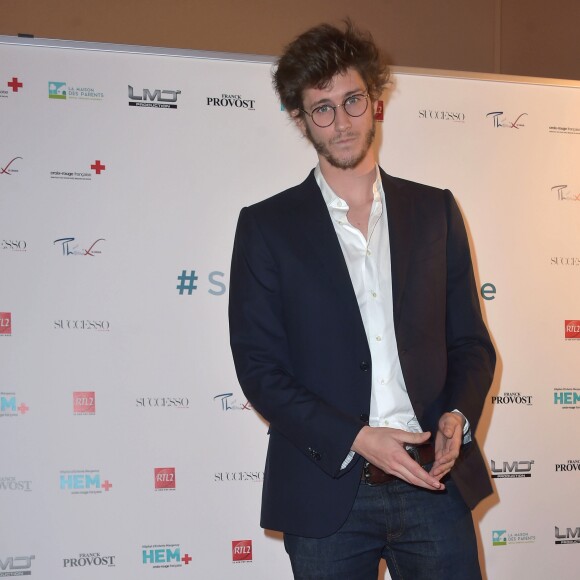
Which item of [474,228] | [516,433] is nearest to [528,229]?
[474,228]

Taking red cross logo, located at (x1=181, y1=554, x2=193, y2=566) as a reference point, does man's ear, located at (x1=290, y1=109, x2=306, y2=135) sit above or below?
above

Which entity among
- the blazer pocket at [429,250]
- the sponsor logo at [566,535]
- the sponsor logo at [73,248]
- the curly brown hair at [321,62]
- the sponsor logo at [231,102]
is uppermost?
the sponsor logo at [231,102]

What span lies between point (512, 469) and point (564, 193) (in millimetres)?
1152

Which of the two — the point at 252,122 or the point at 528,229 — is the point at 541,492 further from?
the point at 252,122

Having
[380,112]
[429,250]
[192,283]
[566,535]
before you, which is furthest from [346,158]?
[566,535]

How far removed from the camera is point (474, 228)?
2.98 metres

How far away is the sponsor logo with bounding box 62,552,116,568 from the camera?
2621mm

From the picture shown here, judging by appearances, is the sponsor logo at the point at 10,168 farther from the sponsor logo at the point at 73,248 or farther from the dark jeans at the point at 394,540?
the dark jeans at the point at 394,540

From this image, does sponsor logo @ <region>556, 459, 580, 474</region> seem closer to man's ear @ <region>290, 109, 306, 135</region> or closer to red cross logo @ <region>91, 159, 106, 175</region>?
man's ear @ <region>290, 109, 306, 135</region>

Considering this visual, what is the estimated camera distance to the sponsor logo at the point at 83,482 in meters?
2.63

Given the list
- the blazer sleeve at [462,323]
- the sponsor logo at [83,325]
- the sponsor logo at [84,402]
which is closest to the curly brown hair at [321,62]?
the blazer sleeve at [462,323]

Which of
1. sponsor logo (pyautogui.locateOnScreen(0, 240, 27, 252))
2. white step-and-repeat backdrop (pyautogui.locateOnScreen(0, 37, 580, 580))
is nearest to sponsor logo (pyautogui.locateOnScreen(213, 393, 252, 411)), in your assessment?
white step-and-repeat backdrop (pyautogui.locateOnScreen(0, 37, 580, 580))

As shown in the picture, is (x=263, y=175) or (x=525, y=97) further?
(x=525, y=97)

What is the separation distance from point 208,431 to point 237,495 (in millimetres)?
265
